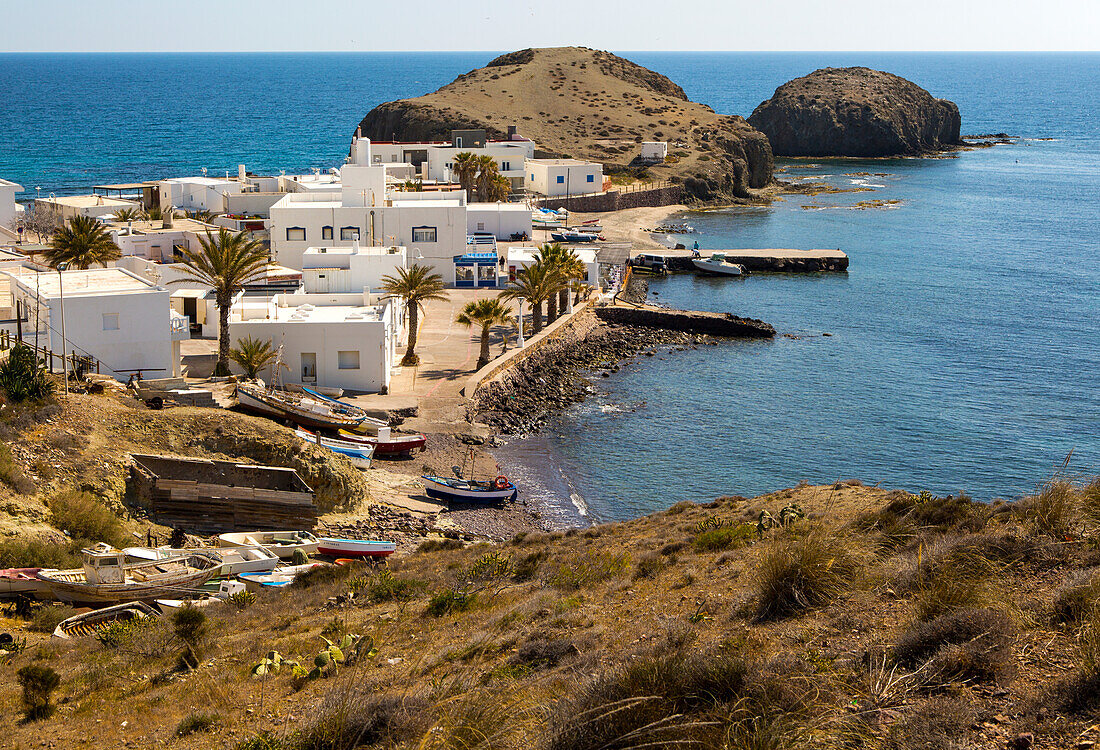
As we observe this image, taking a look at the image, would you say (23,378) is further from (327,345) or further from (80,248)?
(80,248)

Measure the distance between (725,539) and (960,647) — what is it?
29.7 ft

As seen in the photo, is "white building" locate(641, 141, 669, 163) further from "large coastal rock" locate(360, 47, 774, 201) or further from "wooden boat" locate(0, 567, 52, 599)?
"wooden boat" locate(0, 567, 52, 599)

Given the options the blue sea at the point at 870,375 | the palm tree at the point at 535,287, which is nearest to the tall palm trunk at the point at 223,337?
the blue sea at the point at 870,375

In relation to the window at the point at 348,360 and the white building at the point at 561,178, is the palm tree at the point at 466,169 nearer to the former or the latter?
the white building at the point at 561,178

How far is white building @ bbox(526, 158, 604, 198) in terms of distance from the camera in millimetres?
91625

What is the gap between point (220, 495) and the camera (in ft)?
82.1

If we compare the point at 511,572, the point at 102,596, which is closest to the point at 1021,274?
the point at 511,572

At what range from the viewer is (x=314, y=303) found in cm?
4053

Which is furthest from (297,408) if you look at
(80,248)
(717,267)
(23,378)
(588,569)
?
(717,267)

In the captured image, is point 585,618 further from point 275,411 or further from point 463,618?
point 275,411

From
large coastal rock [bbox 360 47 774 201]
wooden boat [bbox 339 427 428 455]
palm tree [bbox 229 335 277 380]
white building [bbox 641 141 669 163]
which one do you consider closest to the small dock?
large coastal rock [bbox 360 47 774 201]

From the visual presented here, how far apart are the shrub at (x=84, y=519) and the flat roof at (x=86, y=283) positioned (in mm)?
A: 11246

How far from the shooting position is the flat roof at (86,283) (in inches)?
1265

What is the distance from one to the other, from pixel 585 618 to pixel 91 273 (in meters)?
28.0
